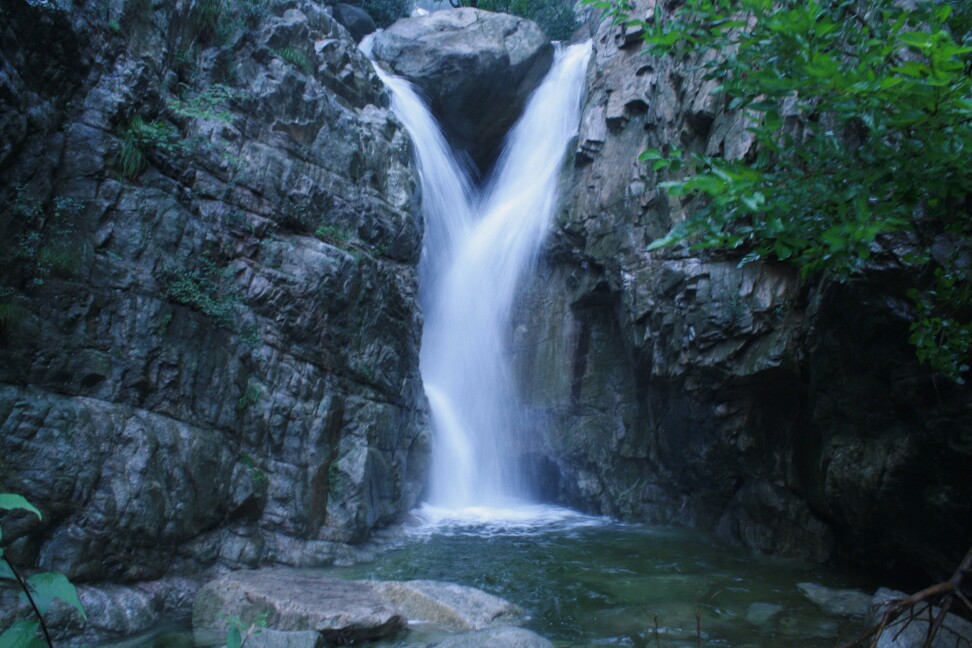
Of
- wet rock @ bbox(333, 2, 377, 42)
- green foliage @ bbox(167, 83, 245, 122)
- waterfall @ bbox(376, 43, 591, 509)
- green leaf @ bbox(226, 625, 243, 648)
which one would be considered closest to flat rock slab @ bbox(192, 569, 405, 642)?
green leaf @ bbox(226, 625, 243, 648)

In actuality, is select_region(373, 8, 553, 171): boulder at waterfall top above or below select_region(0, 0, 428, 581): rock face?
above

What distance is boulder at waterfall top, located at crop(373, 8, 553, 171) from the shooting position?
17.2 metres

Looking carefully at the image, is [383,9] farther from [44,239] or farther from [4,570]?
[4,570]

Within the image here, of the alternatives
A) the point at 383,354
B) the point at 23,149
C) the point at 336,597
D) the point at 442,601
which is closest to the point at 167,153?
the point at 23,149

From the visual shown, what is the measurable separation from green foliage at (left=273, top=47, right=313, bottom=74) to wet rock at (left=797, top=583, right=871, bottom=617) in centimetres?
1027

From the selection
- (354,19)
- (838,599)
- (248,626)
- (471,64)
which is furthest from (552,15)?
(248,626)

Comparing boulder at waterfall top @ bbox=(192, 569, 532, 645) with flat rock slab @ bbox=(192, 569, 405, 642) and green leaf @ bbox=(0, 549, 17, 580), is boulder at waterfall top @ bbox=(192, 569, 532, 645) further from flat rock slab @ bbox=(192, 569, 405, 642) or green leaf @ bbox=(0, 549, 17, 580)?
green leaf @ bbox=(0, 549, 17, 580)

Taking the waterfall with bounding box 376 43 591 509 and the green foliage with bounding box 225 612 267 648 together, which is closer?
the green foliage with bounding box 225 612 267 648

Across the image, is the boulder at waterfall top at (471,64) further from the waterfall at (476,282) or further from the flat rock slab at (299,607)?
the flat rock slab at (299,607)

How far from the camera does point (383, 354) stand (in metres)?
10.0

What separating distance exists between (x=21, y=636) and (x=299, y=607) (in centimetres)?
485

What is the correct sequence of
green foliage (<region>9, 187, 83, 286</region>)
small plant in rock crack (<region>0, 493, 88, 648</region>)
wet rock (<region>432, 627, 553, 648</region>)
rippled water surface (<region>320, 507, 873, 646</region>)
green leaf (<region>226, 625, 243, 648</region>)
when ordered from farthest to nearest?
1. green foliage (<region>9, 187, 83, 286</region>)
2. rippled water surface (<region>320, 507, 873, 646</region>)
3. wet rock (<region>432, 627, 553, 648</region>)
4. green leaf (<region>226, 625, 243, 648</region>)
5. small plant in rock crack (<region>0, 493, 88, 648</region>)

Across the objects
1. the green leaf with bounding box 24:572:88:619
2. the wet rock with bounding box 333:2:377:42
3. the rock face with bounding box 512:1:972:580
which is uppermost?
the wet rock with bounding box 333:2:377:42

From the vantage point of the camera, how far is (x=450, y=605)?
6234mm
